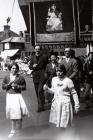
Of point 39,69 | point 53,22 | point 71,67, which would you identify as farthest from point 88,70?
point 71,67

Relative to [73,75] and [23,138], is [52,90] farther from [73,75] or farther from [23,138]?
[73,75]

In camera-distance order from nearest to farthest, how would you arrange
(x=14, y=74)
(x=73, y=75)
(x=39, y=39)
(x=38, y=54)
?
(x=14, y=74), (x=73, y=75), (x=38, y=54), (x=39, y=39)

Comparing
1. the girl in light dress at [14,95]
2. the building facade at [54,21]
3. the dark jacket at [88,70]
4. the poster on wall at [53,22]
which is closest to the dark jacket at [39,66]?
the building facade at [54,21]

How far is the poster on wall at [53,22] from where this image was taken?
11141mm

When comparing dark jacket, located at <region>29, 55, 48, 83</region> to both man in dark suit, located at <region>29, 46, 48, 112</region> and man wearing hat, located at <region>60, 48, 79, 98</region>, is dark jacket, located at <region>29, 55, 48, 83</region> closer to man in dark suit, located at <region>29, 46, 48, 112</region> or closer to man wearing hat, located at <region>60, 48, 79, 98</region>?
man in dark suit, located at <region>29, 46, 48, 112</region>

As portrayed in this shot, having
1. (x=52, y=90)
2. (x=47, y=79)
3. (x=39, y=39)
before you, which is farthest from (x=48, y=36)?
(x=52, y=90)

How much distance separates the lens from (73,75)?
893cm

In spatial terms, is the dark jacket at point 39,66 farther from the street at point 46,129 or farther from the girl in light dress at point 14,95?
the girl in light dress at point 14,95

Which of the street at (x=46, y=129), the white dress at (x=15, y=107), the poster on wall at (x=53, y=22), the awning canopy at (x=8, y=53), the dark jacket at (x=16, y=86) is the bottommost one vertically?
the awning canopy at (x=8, y=53)

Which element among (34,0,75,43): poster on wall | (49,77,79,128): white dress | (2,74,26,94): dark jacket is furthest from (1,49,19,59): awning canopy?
(49,77,79,128): white dress

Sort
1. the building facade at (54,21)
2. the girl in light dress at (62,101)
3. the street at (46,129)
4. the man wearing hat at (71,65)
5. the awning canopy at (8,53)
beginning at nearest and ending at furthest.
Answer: the girl in light dress at (62,101), the street at (46,129), the man wearing hat at (71,65), the building facade at (54,21), the awning canopy at (8,53)

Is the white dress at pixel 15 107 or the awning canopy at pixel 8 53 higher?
the white dress at pixel 15 107

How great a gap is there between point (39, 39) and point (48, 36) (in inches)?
12.9

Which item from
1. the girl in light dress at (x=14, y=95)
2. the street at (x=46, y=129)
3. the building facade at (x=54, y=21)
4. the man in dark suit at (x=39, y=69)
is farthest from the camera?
the building facade at (x=54, y=21)
